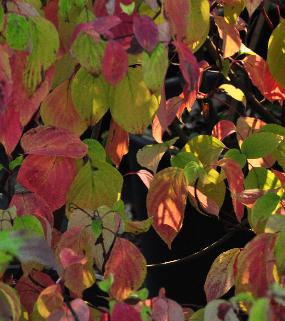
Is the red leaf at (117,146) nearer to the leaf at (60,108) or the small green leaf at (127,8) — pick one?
the leaf at (60,108)

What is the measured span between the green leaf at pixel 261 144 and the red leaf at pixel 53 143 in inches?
8.5

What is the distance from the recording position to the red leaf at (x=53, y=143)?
2.53ft

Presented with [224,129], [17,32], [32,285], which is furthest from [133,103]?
[224,129]

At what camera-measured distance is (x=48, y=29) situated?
0.70 metres

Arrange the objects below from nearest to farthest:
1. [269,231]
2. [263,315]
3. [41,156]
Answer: [263,315]
[269,231]
[41,156]

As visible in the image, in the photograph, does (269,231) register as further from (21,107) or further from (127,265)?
(21,107)

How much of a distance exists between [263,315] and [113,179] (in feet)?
1.15

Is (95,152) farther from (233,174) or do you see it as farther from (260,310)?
(260,310)

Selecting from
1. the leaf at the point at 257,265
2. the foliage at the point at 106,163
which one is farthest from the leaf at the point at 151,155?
the leaf at the point at 257,265

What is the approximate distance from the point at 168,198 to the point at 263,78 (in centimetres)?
35

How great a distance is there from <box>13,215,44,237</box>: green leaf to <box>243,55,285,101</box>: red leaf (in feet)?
1.62

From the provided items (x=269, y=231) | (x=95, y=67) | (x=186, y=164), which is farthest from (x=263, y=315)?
(x=186, y=164)

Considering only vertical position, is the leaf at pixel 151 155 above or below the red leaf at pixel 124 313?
below

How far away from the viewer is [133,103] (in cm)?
78
